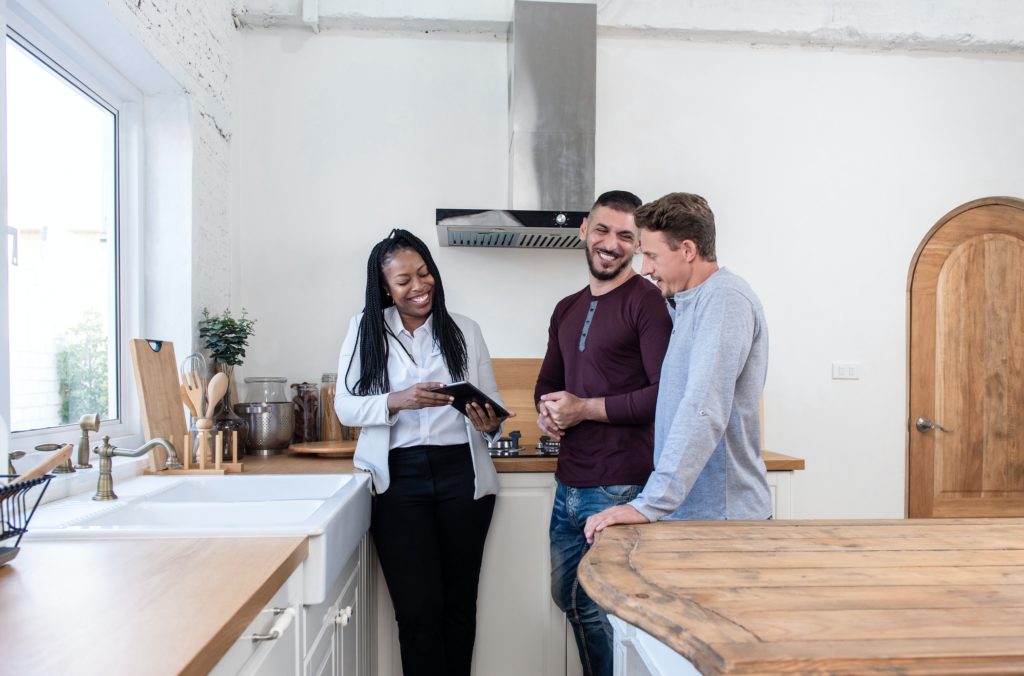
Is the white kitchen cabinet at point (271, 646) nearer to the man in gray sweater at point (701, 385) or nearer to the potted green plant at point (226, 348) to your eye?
the man in gray sweater at point (701, 385)

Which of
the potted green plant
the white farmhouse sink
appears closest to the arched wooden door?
the white farmhouse sink

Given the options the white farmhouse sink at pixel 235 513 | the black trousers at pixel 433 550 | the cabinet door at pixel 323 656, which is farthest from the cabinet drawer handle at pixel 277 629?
the black trousers at pixel 433 550

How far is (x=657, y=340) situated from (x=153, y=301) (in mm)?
1688

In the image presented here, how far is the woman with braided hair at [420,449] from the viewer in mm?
1775

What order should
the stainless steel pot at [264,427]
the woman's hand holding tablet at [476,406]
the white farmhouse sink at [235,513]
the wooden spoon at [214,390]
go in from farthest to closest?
the stainless steel pot at [264,427], the wooden spoon at [214,390], the woman's hand holding tablet at [476,406], the white farmhouse sink at [235,513]

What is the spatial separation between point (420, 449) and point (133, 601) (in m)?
1.05

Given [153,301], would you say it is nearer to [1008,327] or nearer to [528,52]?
[528,52]

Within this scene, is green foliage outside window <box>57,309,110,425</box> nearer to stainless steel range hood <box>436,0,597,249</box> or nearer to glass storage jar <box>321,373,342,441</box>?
glass storage jar <box>321,373,342,441</box>

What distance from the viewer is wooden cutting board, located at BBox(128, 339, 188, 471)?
5.98 feet

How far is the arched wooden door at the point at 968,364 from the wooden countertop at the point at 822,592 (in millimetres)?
1928

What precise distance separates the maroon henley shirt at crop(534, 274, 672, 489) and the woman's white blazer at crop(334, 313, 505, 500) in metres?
0.24

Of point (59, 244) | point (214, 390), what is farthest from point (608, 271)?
point (59, 244)

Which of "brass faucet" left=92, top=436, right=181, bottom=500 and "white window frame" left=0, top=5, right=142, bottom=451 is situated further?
"white window frame" left=0, top=5, right=142, bottom=451

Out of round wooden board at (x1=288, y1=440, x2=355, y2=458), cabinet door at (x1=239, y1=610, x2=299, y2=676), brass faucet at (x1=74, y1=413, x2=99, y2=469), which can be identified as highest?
brass faucet at (x1=74, y1=413, x2=99, y2=469)
